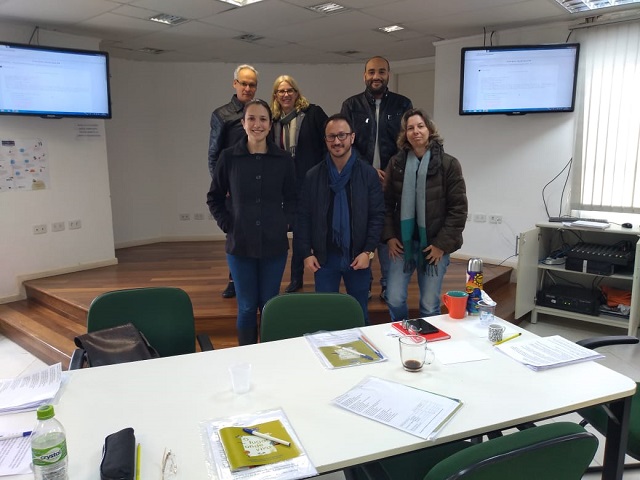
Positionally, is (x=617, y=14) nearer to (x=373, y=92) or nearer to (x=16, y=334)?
(x=373, y=92)

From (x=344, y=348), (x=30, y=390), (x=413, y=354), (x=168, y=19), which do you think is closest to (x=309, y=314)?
(x=344, y=348)

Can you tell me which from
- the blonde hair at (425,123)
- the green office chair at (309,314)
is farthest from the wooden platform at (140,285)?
the green office chair at (309,314)

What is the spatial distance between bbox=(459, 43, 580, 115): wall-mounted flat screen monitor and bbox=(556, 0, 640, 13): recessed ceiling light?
299mm

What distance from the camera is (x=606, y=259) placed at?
12.2ft

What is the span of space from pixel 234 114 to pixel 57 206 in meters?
2.39

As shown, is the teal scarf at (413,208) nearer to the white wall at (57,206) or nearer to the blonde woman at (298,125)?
the blonde woman at (298,125)

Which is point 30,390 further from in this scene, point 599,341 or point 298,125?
point 298,125

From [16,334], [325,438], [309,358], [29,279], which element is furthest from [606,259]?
[29,279]

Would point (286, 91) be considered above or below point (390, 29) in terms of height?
below

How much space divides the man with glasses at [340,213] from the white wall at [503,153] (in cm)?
251

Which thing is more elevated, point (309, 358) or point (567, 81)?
point (567, 81)

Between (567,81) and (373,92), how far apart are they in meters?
1.98

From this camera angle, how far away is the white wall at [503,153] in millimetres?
4367

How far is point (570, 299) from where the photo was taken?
154 inches
